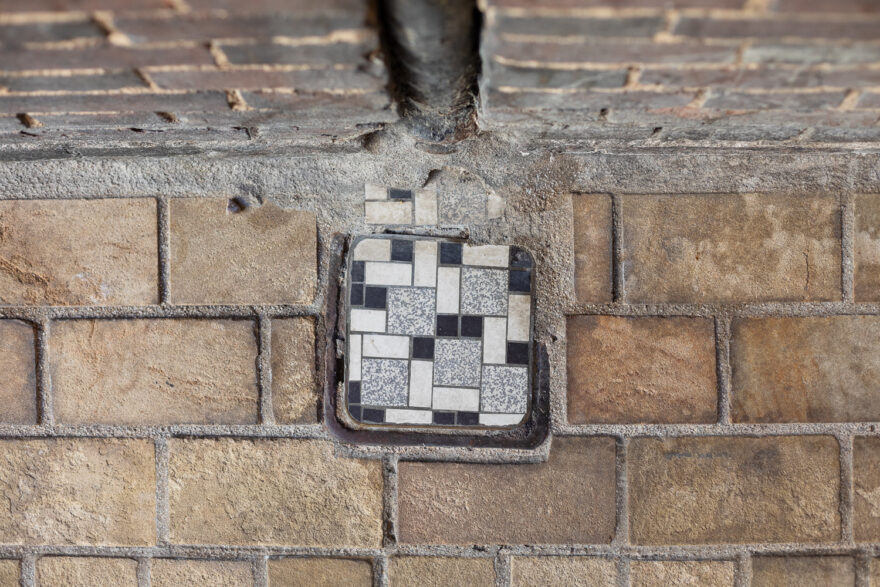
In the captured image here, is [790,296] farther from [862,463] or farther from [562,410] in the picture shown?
[562,410]

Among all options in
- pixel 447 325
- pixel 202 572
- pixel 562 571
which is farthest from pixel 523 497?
pixel 202 572

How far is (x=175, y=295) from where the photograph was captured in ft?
3.92

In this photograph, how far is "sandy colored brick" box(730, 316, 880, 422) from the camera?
1.17 m

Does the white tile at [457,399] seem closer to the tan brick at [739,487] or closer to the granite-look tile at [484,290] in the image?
the granite-look tile at [484,290]

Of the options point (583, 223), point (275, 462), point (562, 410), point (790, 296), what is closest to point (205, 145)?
point (275, 462)

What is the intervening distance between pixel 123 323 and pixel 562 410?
986mm

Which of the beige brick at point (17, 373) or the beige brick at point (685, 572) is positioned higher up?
the beige brick at point (17, 373)

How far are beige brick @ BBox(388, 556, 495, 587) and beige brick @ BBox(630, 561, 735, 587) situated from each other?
33 cm

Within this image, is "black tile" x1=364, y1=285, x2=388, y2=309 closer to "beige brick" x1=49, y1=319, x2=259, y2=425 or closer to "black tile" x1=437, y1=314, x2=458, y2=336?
"black tile" x1=437, y1=314, x2=458, y2=336

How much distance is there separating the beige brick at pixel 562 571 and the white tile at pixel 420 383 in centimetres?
41

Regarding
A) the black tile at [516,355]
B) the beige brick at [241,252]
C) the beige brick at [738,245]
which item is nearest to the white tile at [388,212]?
the beige brick at [241,252]

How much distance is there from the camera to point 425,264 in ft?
3.85

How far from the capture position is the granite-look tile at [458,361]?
1186 millimetres

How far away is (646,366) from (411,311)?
1.72ft
